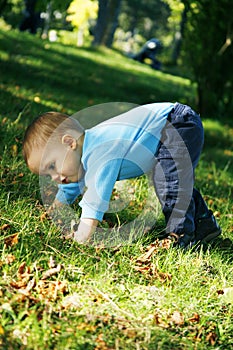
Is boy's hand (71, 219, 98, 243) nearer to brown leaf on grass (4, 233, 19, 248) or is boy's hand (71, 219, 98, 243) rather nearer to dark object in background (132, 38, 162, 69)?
brown leaf on grass (4, 233, 19, 248)

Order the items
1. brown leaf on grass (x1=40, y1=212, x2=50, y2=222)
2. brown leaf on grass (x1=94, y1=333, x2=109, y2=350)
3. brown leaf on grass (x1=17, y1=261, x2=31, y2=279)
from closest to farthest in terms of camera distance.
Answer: brown leaf on grass (x1=94, y1=333, x2=109, y2=350), brown leaf on grass (x1=17, y1=261, x2=31, y2=279), brown leaf on grass (x1=40, y1=212, x2=50, y2=222)

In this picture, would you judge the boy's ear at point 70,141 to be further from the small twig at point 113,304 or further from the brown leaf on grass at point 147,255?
the small twig at point 113,304

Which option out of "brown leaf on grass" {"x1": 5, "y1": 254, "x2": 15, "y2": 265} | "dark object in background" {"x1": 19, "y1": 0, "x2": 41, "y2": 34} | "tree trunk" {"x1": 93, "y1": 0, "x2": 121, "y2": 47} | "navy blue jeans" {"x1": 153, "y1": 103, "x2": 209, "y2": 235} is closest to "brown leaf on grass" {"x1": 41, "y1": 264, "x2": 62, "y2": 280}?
"brown leaf on grass" {"x1": 5, "y1": 254, "x2": 15, "y2": 265}

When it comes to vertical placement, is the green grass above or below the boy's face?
below

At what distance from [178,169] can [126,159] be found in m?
0.34

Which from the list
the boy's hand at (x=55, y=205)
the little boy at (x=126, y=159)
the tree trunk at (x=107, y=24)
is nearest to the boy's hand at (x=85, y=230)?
the little boy at (x=126, y=159)

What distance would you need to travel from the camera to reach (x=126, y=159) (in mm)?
2838

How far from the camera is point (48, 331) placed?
6.61 ft

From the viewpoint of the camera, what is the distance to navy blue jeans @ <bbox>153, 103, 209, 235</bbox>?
2990 mm

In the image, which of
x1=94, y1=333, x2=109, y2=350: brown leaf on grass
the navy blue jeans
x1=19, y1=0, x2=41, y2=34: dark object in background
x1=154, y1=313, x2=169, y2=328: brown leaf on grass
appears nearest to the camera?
x1=94, y1=333, x2=109, y2=350: brown leaf on grass

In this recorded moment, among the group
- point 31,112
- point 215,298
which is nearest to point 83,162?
point 215,298

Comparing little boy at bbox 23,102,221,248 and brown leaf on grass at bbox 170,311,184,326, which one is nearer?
brown leaf on grass at bbox 170,311,184,326

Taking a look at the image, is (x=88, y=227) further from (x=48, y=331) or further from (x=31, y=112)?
(x=31, y=112)

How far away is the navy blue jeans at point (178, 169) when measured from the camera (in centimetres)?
299
